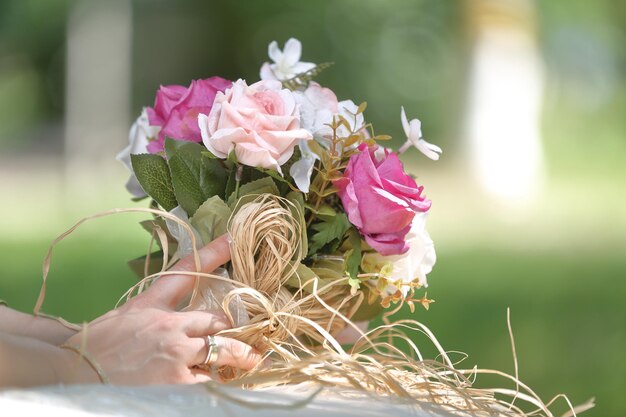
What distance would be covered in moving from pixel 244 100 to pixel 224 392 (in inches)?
17.3

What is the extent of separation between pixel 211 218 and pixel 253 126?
12 centimetres

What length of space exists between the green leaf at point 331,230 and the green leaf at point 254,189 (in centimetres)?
8

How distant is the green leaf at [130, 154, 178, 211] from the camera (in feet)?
4.03

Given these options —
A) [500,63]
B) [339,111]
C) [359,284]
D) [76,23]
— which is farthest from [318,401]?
[76,23]

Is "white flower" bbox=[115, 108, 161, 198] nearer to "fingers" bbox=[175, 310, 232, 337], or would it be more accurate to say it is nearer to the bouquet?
the bouquet

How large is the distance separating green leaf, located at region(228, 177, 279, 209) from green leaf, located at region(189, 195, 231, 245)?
14mm

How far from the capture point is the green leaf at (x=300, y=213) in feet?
3.86

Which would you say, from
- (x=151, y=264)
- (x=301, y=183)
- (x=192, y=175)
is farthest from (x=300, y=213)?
(x=151, y=264)

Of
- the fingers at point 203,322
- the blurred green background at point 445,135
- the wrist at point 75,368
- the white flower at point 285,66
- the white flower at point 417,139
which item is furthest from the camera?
the blurred green background at point 445,135

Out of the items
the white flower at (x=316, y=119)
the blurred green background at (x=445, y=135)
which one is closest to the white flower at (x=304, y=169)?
the white flower at (x=316, y=119)

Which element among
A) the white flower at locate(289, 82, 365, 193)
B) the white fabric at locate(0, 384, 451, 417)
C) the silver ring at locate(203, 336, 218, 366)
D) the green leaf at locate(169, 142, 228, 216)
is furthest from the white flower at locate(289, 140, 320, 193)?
the white fabric at locate(0, 384, 451, 417)

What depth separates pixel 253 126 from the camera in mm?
1158

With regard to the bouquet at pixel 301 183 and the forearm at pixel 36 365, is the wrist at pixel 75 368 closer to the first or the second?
the forearm at pixel 36 365

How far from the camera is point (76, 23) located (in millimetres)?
8875
